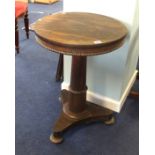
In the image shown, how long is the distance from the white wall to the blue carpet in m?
0.23

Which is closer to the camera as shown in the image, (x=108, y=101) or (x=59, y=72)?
(x=108, y=101)

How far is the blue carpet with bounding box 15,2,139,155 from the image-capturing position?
152 centimetres

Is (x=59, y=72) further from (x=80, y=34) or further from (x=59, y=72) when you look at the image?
(x=80, y=34)

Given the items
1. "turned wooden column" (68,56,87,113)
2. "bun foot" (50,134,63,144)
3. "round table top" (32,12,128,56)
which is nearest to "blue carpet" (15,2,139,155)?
"bun foot" (50,134,63,144)

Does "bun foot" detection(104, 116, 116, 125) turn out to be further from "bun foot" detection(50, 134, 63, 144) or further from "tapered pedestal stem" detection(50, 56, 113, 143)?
"bun foot" detection(50, 134, 63, 144)

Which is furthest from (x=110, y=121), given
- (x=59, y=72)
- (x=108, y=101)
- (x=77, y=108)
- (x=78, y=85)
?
(x=59, y=72)

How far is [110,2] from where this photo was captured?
1498mm

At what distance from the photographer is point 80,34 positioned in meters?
1.23

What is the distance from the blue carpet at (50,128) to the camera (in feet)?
4.99

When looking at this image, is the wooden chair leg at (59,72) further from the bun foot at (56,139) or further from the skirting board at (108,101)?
the bun foot at (56,139)

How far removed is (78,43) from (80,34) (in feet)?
0.39

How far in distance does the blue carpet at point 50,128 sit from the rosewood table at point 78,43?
0.24 ft

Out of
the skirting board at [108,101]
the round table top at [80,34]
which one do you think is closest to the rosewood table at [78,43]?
the round table top at [80,34]
